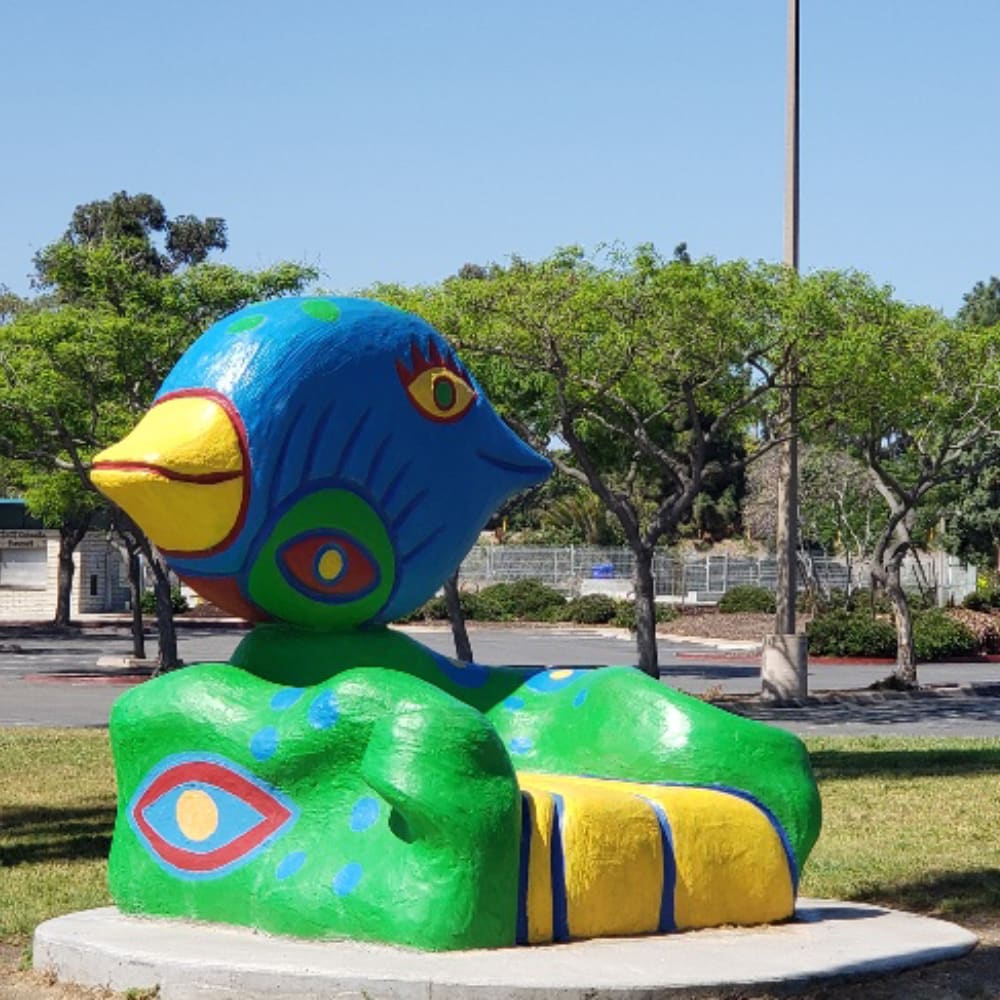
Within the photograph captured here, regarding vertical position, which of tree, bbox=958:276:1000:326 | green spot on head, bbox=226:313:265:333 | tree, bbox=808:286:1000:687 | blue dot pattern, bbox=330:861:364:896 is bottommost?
blue dot pattern, bbox=330:861:364:896

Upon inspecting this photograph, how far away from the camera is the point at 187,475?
7195 mm

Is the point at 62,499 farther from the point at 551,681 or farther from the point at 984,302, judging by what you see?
the point at 984,302

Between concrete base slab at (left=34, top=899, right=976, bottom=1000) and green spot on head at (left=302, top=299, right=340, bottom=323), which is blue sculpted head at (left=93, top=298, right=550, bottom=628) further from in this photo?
concrete base slab at (left=34, top=899, right=976, bottom=1000)

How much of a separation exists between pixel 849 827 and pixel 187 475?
6.47 m

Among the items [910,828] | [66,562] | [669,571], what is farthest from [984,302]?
[910,828]

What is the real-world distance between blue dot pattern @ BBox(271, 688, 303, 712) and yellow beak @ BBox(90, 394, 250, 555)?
62 cm

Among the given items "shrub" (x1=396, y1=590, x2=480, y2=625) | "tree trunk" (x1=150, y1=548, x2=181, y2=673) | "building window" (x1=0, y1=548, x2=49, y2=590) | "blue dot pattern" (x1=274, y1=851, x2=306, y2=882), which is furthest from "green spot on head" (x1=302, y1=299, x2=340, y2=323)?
"building window" (x1=0, y1=548, x2=49, y2=590)

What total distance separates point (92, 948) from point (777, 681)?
16760mm

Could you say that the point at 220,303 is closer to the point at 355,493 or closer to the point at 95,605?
the point at 355,493

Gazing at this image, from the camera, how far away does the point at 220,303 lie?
23.1 metres

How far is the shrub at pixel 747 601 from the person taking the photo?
155 ft

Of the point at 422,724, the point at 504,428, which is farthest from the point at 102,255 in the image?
the point at 422,724

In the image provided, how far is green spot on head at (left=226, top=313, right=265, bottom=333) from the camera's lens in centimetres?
753

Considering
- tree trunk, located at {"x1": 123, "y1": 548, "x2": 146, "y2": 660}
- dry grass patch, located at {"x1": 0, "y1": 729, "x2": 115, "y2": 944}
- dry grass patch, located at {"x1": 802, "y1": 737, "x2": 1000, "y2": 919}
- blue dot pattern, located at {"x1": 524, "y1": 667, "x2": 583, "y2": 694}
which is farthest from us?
tree trunk, located at {"x1": 123, "y1": 548, "x2": 146, "y2": 660}
